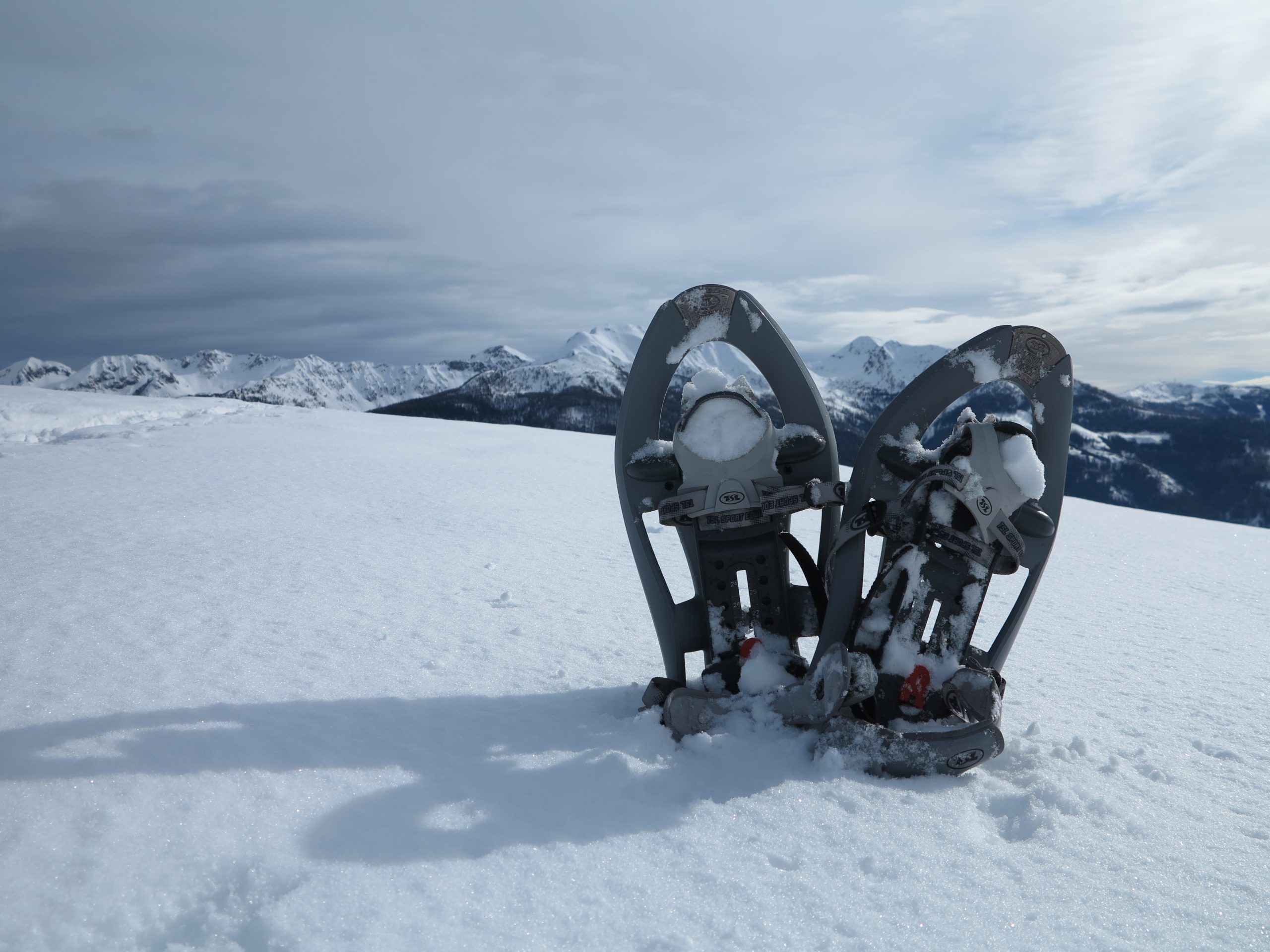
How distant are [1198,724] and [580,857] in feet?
8.39

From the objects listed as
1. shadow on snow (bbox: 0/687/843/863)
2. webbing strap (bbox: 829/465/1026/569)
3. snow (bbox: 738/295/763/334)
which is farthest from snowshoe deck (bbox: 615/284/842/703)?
shadow on snow (bbox: 0/687/843/863)

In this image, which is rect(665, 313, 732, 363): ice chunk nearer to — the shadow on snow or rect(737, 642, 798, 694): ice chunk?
rect(737, 642, 798, 694): ice chunk

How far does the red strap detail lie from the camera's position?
238 cm

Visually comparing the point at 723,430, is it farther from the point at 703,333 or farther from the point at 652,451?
the point at 703,333

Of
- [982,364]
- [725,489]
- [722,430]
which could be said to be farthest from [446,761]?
[982,364]

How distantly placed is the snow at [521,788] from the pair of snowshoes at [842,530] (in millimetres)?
210

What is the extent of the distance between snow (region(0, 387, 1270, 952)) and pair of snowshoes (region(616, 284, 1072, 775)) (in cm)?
21

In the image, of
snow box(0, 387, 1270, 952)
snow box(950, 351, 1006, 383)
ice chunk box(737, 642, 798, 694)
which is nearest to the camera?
snow box(0, 387, 1270, 952)

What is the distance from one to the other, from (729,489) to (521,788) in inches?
51.4

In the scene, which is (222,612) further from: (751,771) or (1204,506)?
(1204,506)

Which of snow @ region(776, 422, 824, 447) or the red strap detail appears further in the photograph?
snow @ region(776, 422, 824, 447)

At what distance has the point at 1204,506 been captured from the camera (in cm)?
10919

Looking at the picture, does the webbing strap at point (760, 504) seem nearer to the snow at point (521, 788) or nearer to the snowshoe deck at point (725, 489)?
the snowshoe deck at point (725, 489)

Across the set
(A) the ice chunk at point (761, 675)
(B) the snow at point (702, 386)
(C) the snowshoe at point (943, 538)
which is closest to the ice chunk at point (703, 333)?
(B) the snow at point (702, 386)
